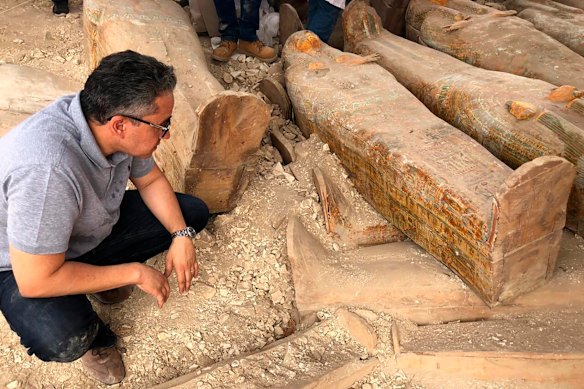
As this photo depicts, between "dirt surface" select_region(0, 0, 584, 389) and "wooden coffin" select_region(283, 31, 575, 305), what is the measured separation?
197 millimetres

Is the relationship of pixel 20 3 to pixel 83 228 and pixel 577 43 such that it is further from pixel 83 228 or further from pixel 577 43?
pixel 577 43

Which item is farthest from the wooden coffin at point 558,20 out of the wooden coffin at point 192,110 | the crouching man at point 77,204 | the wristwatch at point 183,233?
the crouching man at point 77,204

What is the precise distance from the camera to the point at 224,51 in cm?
448

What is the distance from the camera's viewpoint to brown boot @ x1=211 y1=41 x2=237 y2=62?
446cm

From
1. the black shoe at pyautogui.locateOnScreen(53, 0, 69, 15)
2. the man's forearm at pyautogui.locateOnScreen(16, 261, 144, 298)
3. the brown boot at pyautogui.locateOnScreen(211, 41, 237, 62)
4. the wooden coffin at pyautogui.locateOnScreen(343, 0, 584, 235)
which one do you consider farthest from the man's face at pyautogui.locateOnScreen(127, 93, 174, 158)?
the black shoe at pyautogui.locateOnScreen(53, 0, 69, 15)

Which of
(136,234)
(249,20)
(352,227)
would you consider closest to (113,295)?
(136,234)

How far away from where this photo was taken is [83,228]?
2.15 meters

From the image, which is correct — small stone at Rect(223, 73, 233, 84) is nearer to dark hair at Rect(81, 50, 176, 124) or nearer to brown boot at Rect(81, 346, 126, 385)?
dark hair at Rect(81, 50, 176, 124)

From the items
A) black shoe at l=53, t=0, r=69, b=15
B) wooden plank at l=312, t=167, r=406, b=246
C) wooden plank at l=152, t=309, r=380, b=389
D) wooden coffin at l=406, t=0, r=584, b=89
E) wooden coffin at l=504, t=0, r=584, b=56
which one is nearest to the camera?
wooden plank at l=152, t=309, r=380, b=389

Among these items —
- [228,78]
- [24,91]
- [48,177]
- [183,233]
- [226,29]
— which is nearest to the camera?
[48,177]

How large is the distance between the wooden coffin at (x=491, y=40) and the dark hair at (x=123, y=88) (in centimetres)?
272

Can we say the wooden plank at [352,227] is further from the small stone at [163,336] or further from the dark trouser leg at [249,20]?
the dark trouser leg at [249,20]

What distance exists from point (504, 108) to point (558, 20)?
1968 mm

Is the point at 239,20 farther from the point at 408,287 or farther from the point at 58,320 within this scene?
the point at 58,320
